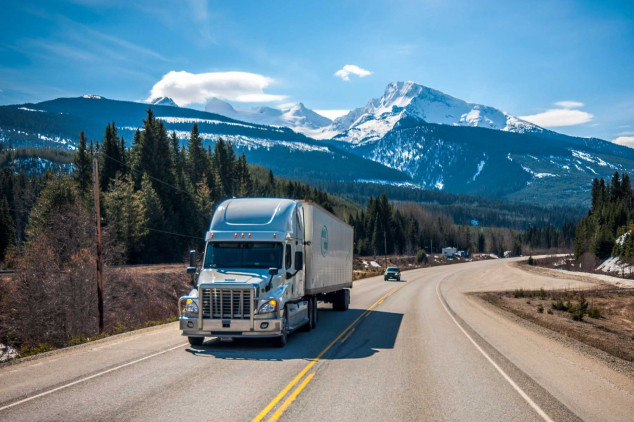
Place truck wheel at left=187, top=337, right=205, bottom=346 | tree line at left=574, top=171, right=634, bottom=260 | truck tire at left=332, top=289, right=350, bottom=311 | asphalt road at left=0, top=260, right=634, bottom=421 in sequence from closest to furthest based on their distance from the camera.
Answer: asphalt road at left=0, top=260, right=634, bottom=421 → truck wheel at left=187, top=337, right=205, bottom=346 → truck tire at left=332, top=289, right=350, bottom=311 → tree line at left=574, top=171, right=634, bottom=260

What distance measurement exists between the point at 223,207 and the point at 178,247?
58.0 m

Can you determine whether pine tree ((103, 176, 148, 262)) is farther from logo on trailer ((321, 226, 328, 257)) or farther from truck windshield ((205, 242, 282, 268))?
truck windshield ((205, 242, 282, 268))

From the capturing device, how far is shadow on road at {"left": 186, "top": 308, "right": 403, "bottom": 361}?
14.9m

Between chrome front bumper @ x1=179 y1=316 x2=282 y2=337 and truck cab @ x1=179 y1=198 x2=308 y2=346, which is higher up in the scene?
truck cab @ x1=179 y1=198 x2=308 y2=346

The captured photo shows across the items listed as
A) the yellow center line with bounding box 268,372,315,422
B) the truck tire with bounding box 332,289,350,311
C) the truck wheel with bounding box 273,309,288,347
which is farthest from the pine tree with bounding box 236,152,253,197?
the yellow center line with bounding box 268,372,315,422

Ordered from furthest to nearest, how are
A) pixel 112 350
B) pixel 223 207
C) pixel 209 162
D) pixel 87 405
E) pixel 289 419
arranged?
pixel 209 162 < pixel 223 207 < pixel 112 350 < pixel 87 405 < pixel 289 419

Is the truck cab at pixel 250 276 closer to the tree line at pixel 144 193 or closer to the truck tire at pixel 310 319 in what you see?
the truck tire at pixel 310 319

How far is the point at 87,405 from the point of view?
31.2ft

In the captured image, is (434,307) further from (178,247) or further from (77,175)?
(77,175)

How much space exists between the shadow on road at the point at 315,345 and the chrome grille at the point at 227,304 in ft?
3.36

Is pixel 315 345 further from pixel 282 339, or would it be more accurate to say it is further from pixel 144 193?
pixel 144 193

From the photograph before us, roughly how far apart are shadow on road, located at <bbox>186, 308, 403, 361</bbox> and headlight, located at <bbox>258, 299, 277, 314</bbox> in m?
1.13

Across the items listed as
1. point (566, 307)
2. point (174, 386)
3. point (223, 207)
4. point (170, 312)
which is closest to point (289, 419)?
point (174, 386)

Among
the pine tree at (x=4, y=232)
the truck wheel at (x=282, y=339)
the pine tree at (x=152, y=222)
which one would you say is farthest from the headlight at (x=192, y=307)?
the pine tree at (x=4, y=232)
